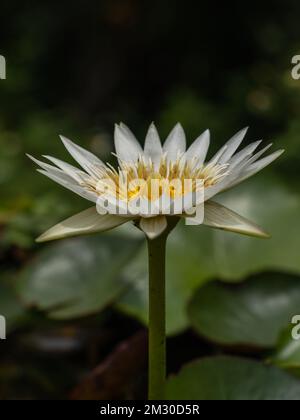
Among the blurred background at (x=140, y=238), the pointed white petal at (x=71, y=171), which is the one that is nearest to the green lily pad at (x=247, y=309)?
the blurred background at (x=140, y=238)

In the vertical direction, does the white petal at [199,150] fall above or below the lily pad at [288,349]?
above

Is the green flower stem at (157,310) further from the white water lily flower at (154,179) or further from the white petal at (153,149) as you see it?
the white petal at (153,149)

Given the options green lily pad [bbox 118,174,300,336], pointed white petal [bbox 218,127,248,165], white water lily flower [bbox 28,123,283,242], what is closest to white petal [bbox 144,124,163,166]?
white water lily flower [bbox 28,123,283,242]

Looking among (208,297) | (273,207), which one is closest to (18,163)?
(273,207)

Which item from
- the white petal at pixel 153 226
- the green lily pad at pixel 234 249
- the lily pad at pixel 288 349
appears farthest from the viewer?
the green lily pad at pixel 234 249
